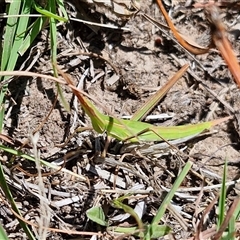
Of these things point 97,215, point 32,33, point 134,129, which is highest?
point 32,33

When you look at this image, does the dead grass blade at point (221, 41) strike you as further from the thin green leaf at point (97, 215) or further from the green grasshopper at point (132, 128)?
the thin green leaf at point (97, 215)

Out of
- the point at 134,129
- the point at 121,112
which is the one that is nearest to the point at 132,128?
the point at 134,129

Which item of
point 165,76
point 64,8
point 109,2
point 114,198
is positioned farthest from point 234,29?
point 114,198

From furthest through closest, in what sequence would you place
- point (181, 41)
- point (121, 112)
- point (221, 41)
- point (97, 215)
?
point (121, 112)
point (97, 215)
point (181, 41)
point (221, 41)

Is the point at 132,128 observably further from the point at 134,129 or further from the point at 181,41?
the point at 181,41

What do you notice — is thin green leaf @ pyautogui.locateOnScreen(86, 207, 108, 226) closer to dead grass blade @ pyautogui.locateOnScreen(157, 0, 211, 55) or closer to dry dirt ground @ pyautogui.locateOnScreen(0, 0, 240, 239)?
dry dirt ground @ pyautogui.locateOnScreen(0, 0, 240, 239)

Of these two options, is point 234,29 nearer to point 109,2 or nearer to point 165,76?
point 165,76

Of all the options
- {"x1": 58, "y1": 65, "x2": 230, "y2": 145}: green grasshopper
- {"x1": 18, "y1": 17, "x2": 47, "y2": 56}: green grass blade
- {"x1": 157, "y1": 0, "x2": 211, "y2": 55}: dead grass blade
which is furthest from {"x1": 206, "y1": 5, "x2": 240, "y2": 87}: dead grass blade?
{"x1": 18, "y1": 17, "x2": 47, "y2": 56}: green grass blade
